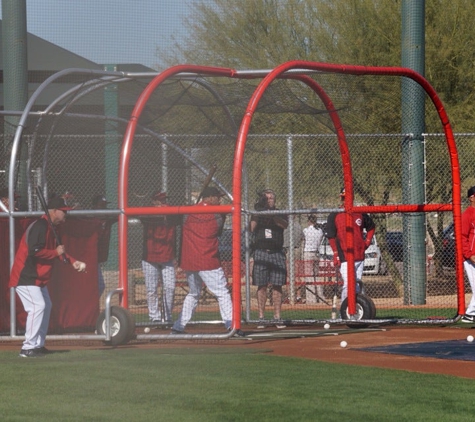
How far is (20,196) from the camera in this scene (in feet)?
50.9

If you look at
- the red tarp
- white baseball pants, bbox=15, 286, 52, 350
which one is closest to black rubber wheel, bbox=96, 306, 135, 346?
white baseball pants, bbox=15, 286, 52, 350

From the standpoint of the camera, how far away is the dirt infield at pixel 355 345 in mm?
10172

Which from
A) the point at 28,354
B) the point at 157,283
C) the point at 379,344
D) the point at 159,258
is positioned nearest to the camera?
the point at 28,354

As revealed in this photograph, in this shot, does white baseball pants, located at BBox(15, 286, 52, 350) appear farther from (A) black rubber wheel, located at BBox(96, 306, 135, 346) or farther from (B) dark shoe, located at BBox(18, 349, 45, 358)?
(A) black rubber wheel, located at BBox(96, 306, 135, 346)

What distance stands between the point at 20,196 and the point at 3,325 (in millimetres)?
2689

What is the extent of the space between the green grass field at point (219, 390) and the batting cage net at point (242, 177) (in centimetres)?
188

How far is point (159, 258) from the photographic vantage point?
1425 cm

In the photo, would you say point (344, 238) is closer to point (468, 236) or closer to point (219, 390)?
point (468, 236)

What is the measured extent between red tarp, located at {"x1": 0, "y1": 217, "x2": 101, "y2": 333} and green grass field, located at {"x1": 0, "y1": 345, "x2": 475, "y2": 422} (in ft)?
8.42

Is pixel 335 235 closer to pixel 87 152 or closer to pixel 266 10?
pixel 87 152

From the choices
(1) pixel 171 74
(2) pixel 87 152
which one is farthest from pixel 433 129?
(1) pixel 171 74

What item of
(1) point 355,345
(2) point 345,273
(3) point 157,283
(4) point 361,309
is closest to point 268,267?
(2) point 345,273

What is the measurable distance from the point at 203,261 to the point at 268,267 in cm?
191

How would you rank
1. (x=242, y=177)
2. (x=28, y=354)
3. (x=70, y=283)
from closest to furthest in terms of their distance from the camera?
(x=28, y=354)
(x=70, y=283)
(x=242, y=177)
